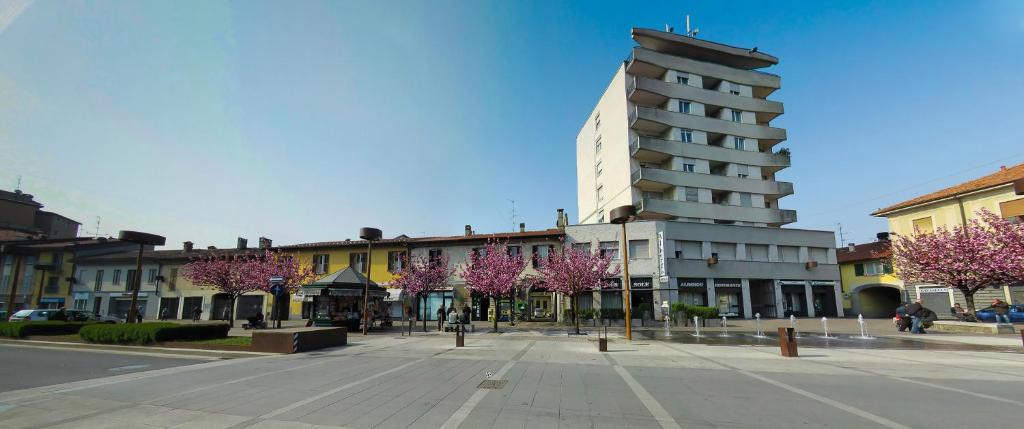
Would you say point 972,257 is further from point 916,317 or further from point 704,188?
point 704,188

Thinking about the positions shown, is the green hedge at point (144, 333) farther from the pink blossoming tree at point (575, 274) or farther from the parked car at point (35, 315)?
the pink blossoming tree at point (575, 274)

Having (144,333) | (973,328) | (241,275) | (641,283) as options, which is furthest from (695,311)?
(241,275)

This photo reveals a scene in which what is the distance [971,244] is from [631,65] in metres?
28.0

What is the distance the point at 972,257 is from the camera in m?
24.4

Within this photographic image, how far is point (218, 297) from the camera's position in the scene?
42.4 meters

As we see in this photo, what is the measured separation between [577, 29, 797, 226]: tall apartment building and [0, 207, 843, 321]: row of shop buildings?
354cm

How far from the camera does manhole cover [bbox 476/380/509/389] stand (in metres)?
9.23

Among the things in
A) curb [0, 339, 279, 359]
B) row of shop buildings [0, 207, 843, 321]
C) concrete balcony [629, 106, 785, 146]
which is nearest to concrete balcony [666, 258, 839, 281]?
row of shop buildings [0, 207, 843, 321]

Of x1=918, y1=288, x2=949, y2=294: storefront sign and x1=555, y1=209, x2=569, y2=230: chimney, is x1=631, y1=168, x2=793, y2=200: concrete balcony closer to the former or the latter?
x1=555, y1=209, x2=569, y2=230: chimney

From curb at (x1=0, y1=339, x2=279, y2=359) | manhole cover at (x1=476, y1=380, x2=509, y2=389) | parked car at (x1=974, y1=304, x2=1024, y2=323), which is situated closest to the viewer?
manhole cover at (x1=476, y1=380, x2=509, y2=389)

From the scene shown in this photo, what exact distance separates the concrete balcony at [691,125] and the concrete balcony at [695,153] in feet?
5.33

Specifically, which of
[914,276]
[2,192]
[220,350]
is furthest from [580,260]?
[2,192]

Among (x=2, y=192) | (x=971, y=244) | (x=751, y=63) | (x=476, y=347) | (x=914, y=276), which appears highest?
(x=751, y=63)

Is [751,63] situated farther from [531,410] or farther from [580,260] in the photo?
[531,410]
